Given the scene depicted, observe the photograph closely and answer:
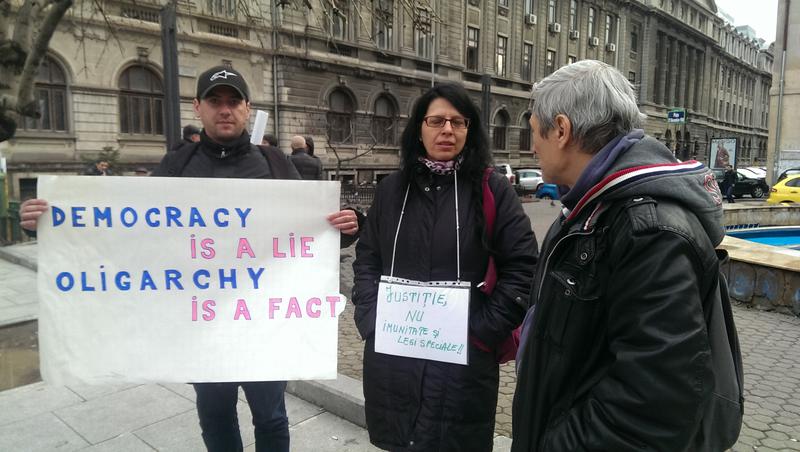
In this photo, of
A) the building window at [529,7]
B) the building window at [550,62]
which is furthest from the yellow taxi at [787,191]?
the building window at [550,62]

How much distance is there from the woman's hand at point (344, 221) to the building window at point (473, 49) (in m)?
35.2

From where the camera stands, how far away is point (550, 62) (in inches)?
1697

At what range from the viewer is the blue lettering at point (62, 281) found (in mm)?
2303

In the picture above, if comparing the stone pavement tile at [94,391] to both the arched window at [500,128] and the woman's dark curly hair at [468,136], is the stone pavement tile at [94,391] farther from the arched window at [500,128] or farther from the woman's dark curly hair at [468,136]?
the arched window at [500,128]

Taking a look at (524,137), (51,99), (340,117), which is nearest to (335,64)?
(340,117)

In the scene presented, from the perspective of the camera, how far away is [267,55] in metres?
24.1

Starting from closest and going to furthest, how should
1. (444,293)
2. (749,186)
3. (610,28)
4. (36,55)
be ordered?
(444,293) < (36,55) < (749,186) < (610,28)

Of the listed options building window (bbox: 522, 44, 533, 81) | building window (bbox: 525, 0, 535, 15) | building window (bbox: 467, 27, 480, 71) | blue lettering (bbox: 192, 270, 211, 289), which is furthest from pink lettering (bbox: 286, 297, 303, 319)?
building window (bbox: 525, 0, 535, 15)

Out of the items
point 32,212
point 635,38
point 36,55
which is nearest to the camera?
point 32,212

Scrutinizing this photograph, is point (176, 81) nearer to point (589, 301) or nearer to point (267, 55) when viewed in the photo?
point (589, 301)

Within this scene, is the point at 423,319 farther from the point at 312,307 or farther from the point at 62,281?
the point at 62,281

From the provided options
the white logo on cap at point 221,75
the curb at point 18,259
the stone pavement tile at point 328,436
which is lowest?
the stone pavement tile at point 328,436

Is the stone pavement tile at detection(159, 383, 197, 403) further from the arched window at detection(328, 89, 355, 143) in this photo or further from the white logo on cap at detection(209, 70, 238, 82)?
the arched window at detection(328, 89, 355, 143)

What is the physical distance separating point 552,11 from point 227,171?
4564cm
